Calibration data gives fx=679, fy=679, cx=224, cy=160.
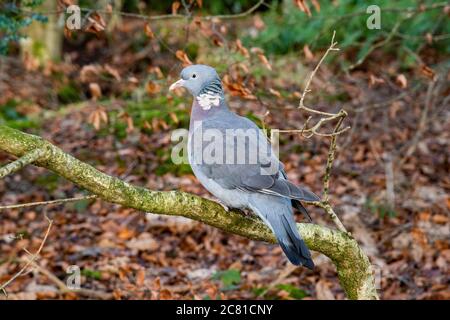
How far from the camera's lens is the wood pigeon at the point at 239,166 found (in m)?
3.68

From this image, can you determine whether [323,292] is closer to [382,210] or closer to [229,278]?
[229,278]

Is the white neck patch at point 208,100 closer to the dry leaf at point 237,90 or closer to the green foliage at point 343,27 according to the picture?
the dry leaf at point 237,90

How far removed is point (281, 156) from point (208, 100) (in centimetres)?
402

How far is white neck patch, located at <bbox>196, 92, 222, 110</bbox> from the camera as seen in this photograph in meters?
4.46

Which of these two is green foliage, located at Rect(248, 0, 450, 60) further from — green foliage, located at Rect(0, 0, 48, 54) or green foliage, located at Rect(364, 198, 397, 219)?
green foliage, located at Rect(0, 0, 48, 54)

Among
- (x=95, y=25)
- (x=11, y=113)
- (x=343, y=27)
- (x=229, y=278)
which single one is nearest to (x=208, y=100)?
(x=95, y=25)

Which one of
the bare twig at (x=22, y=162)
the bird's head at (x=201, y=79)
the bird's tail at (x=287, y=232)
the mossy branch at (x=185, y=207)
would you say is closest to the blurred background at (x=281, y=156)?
the bird's head at (x=201, y=79)

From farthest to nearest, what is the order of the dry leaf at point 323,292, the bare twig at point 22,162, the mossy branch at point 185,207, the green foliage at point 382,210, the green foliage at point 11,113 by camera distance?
the green foliage at point 11,113 < the green foliage at point 382,210 < the dry leaf at point 323,292 < the mossy branch at point 185,207 < the bare twig at point 22,162

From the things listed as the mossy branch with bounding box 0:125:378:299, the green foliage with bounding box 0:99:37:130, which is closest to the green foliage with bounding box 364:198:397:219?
the mossy branch with bounding box 0:125:378:299

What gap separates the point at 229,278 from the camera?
236 inches

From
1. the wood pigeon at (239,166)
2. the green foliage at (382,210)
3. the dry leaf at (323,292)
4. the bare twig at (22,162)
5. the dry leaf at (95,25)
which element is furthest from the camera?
the green foliage at (382,210)

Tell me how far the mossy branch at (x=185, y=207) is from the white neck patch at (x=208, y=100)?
2.71 feet
